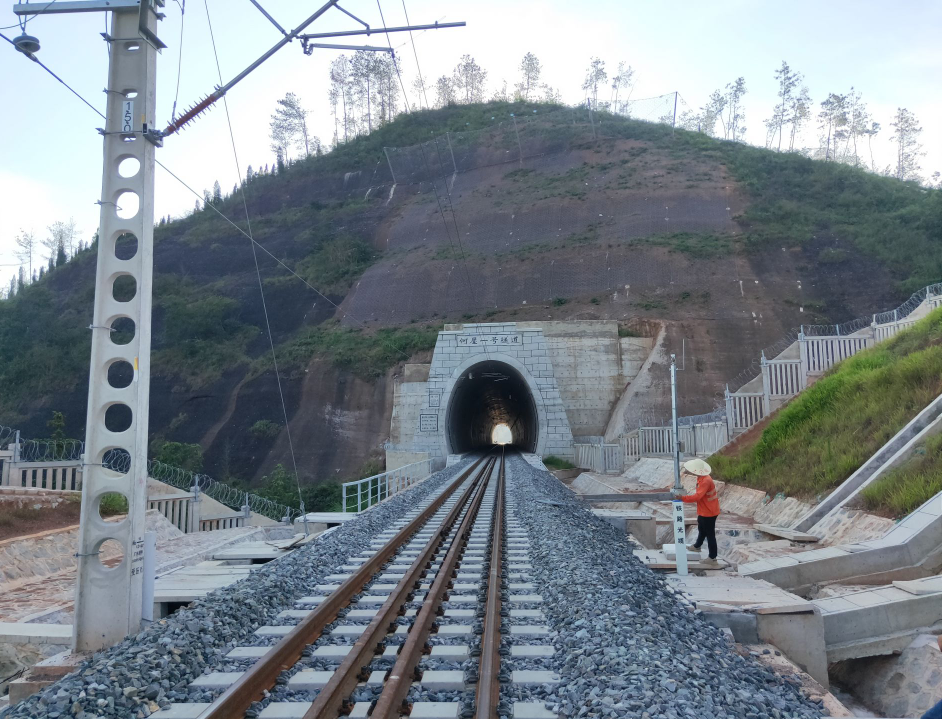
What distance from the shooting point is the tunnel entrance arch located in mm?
31453

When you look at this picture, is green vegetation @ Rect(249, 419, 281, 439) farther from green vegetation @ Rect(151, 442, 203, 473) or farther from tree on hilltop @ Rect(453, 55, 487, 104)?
tree on hilltop @ Rect(453, 55, 487, 104)

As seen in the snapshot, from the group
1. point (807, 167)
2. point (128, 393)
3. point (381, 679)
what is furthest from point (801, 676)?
point (807, 167)

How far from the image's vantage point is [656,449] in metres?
25.2

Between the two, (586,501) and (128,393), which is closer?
(128,393)

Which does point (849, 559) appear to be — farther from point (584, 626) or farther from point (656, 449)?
point (656, 449)

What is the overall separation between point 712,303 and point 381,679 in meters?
40.7

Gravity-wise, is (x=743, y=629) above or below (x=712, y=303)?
below

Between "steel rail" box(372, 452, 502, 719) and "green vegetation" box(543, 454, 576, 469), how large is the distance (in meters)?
21.9

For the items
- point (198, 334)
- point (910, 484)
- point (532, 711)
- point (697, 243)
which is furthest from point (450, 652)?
point (198, 334)

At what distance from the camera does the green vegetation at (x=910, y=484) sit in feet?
28.2

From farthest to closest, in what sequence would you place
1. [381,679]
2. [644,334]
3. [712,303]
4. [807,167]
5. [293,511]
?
1. [807,167]
2. [712,303]
3. [644,334]
4. [293,511]
5. [381,679]

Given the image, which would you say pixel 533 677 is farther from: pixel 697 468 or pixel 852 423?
pixel 852 423

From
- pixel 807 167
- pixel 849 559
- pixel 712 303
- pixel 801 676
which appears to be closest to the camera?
pixel 801 676

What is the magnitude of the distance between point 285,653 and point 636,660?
7.54 feet
